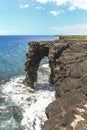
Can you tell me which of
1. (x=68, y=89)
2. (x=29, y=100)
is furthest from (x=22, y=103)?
(x=68, y=89)

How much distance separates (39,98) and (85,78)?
2131 cm

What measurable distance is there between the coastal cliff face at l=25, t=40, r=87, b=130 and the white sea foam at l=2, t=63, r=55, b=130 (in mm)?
4033

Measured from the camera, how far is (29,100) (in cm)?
4597

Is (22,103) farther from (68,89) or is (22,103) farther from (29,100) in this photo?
(68,89)

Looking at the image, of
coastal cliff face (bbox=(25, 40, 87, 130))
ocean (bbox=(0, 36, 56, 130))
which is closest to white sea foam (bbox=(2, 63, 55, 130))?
ocean (bbox=(0, 36, 56, 130))

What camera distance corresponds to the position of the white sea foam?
36.5m

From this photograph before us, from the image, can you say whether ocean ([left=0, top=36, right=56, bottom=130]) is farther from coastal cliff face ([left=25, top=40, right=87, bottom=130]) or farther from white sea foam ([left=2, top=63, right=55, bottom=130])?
coastal cliff face ([left=25, top=40, right=87, bottom=130])

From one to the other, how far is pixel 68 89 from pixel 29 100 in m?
19.9

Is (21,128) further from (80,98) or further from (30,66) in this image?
(30,66)

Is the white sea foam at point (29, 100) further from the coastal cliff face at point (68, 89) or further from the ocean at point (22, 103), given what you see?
the coastal cliff face at point (68, 89)

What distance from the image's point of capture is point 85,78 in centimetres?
2655

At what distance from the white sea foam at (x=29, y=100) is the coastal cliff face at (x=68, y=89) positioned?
4033mm

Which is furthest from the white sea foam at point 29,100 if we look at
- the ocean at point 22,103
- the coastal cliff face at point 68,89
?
the coastal cliff face at point 68,89

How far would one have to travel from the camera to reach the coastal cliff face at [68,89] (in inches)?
698
